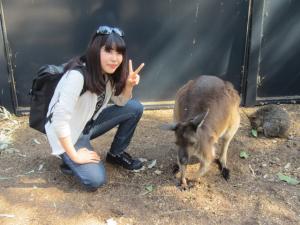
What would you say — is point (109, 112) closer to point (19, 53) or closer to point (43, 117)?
point (43, 117)

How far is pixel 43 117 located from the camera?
3.55 meters

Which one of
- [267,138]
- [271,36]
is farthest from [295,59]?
[267,138]

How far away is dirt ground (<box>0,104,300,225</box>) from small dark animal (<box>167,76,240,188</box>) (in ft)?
0.74

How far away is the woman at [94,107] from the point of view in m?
3.22

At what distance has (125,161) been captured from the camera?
13.0ft

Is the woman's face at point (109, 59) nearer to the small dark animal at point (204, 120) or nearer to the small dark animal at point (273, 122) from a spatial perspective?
the small dark animal at point (204, 120)

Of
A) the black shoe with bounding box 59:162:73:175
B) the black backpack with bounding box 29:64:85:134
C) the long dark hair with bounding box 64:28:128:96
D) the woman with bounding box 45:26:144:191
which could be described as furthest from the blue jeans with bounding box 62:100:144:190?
the long dark hair with bounding box 64:28:128:96

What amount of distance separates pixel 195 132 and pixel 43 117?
1.19 metres

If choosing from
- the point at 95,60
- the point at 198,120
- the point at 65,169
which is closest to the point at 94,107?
the point at 95,60

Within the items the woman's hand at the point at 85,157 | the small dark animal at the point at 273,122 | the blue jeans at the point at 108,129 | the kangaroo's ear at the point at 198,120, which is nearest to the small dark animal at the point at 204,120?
the kangaroo's ear at the point at 198,120

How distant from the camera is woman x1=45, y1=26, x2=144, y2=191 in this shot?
10.6 ft

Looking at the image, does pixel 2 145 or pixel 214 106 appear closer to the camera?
pixel 214 106

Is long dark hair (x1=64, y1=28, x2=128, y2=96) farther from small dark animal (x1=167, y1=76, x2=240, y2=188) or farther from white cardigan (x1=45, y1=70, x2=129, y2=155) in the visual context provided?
small dark animal (x1=167, y1=76, x2=240, y2=188)

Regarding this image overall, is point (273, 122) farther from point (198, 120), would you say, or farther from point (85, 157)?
point (85, 157)
